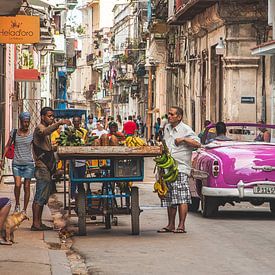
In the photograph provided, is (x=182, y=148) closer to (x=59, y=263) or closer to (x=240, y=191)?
(x=240, y=191)

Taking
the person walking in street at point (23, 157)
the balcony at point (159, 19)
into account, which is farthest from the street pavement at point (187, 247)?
the balcony at point (159, 19)

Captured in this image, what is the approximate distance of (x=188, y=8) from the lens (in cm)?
4191

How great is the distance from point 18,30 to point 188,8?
53.7ft

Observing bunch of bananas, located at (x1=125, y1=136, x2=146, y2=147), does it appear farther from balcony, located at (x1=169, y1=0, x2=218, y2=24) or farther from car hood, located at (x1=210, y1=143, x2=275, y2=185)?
balcony, located at (x1=169, y1=0, x2=218, y2=24)

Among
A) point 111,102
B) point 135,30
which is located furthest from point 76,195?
point 111,102

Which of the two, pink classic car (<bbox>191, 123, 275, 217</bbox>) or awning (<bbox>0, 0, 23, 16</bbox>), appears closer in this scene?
awning (<bbox>0, 0, 23, 16</bbox>)

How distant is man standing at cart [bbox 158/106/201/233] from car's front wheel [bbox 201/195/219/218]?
2.36m

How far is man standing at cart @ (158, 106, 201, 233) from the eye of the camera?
15.9 metres

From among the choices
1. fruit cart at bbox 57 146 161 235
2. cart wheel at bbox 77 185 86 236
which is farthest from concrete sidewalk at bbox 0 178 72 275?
fruit cart at bbox 57 146 161 235

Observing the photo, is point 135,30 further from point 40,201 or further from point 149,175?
point 40,201

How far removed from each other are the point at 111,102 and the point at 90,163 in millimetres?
95463

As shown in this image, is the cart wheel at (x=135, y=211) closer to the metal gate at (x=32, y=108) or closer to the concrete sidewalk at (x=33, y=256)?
the concrete sidewalk at (x=33, y=256)

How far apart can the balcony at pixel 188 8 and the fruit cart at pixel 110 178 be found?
73.0 feet

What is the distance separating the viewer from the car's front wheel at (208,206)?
18484 mm
